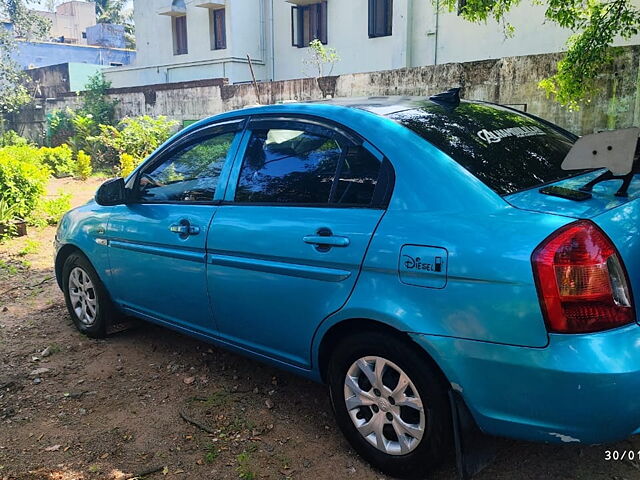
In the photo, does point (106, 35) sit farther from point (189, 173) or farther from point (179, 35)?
point (189, 173)

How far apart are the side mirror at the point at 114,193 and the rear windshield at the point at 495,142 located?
2.04 meters

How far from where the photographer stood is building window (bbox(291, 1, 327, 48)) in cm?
1653

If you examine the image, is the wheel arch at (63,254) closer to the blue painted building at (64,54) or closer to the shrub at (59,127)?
the shrub at (59,127)

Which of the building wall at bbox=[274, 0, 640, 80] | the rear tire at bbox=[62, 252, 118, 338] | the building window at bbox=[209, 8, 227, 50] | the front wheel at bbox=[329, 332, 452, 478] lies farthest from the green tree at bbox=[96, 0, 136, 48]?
the front wheel at bbox=[329, 332, 452, 478]

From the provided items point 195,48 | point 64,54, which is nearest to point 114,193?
point 195,48

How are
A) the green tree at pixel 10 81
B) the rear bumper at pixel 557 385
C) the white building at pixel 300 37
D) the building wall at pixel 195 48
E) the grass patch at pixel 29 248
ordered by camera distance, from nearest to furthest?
the rear bumper at pixel 557 385 → the grass patch at pixel 29 248 → the white building at pixel 300 37 → the building wall at pixel 195 48 → the green tree at pixel 10 81

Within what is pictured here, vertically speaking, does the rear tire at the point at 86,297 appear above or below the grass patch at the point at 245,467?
above

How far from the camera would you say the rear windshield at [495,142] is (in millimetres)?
2416

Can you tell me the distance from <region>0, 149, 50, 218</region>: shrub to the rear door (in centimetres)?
618

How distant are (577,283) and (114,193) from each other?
9.82 feet

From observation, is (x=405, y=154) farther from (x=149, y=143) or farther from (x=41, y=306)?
(x=149, y=143)

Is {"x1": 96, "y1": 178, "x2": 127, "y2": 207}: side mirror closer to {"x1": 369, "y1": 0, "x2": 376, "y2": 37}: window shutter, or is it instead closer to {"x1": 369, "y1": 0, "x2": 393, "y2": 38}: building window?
{"x1": 369, "y1": 0, "x2": 393, "y2": 38}: building window

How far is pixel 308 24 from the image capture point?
17.0 m
